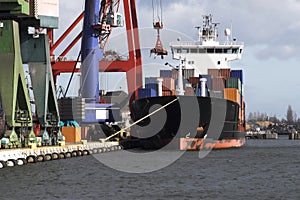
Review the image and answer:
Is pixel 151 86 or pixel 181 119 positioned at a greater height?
pixel 151 86

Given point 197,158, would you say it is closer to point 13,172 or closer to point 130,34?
point 13,172

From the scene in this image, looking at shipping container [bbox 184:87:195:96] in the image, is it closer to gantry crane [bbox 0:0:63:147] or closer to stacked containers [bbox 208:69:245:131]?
stacked containers [bbox 208:69:245:131]

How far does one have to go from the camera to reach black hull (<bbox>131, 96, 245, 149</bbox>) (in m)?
50.0

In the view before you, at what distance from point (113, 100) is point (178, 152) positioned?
3024 centimetres

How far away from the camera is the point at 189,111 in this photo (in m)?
50.1

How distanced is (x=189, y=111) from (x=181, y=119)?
0.87 m

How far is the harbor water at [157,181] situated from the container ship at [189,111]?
10.3 m

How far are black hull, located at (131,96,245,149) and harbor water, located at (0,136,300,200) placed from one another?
1019 centimetres

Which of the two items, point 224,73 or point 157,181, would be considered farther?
point 224,73

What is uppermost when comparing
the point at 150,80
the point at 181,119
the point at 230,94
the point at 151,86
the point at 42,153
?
the point at 150,80

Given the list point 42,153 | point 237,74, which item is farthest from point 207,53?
point 42,153

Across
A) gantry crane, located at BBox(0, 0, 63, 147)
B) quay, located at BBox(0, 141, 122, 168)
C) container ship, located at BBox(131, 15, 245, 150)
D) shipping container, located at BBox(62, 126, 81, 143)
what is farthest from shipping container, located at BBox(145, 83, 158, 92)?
gantry crane, located at BBox(0, 0, 63, 147)

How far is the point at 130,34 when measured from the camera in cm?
6284

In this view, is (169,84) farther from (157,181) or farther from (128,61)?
(157,181)
